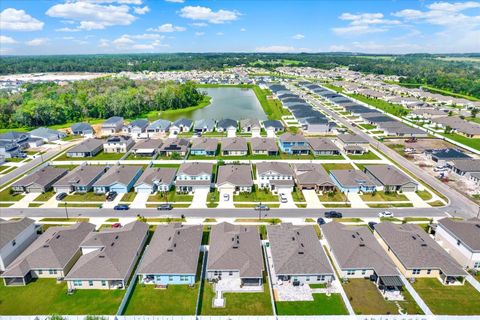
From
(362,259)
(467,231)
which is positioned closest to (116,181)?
(362,259)

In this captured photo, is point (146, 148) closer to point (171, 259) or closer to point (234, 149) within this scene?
point (234, 149)

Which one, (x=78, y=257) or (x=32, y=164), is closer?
(x=78, y=257)

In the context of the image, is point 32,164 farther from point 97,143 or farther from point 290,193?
point 290,193

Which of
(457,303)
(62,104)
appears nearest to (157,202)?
(457,303)

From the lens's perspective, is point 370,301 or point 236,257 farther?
point 236,257

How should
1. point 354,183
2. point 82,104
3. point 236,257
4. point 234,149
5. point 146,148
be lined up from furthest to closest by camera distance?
point 82,104, point 146,148, point 234,149, point 354,183, point 236,257

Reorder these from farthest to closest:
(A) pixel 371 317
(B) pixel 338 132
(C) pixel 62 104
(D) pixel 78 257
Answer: (C) pixel 62 104 → (B) pixel 338 132 → (D) pixel 78 257 → (A) pixel 371 317

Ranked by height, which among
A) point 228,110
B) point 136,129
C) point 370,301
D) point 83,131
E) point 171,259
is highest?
point 228,110

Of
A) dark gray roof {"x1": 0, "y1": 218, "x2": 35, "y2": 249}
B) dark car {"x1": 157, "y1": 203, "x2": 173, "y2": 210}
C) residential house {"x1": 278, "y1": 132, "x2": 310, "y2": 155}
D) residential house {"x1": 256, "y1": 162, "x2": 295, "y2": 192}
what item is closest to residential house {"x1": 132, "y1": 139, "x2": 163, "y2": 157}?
dark car {"x1": 157, "y1": 203, "x2": 173, "y2": 210}
